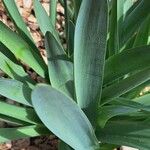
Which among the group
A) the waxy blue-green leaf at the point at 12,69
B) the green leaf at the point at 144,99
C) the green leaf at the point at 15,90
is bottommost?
the green leaf at the point at 15,90

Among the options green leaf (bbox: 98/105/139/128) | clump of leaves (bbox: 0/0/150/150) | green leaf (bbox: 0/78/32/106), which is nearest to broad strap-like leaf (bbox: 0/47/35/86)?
clump of leaves (bbox: 0/0/150/150)

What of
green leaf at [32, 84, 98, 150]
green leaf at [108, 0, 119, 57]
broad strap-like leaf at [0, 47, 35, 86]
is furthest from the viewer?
broad strap-like leaf at [0, 47, 35, 86]

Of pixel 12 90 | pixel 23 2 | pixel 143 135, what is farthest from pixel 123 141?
pixel 23 2

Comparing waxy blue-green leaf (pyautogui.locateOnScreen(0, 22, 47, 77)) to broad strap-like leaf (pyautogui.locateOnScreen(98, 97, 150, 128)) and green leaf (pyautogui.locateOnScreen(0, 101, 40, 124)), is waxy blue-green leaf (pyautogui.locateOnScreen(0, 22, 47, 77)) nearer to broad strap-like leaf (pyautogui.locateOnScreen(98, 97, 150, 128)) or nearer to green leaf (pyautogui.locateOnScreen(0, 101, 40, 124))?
green leaf (pyautogui.locateOnScreen(0, 101, 40, 124))

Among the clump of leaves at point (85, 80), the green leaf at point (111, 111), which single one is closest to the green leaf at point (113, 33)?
the clump of leaves at point (85, 80)

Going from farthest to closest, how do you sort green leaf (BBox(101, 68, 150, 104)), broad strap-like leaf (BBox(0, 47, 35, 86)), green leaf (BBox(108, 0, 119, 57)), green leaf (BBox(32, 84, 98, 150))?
broad strap-like leaf (BBox(0, 47, 35, 86)) < green leaf (BBox(108, 0, 119, 57)) < green leaf (BBox(101, 68, 150, 104)) < green leaf (BBox(32, 84, 98, 150))

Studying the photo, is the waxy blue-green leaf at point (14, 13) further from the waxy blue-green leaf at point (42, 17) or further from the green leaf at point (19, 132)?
the green leaf at point (19, 132)

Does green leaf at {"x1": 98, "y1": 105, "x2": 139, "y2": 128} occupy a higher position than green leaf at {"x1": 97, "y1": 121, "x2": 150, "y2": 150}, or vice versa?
green leaf at {"x1": 98, "y1": 105, "x2": 139, "y2": 128}
